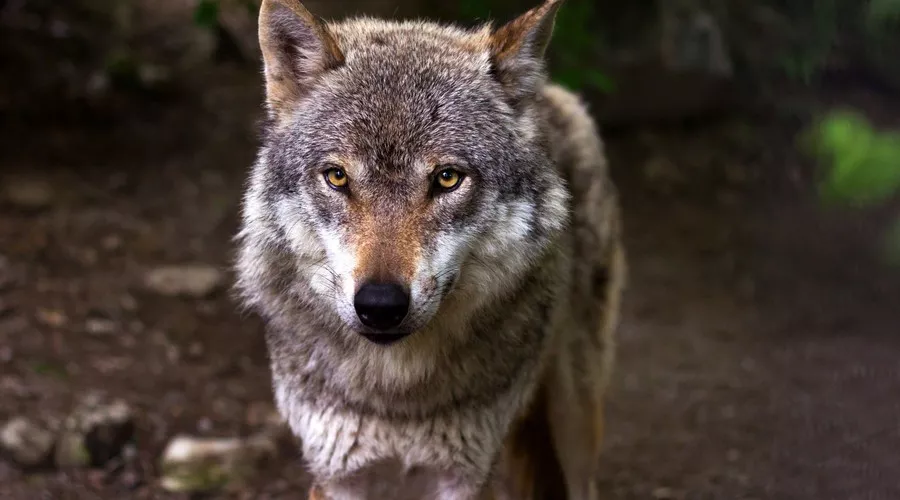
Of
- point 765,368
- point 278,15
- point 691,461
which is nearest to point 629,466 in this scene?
point 691,461

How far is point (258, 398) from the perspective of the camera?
5711 mm

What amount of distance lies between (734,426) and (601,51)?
192 inches

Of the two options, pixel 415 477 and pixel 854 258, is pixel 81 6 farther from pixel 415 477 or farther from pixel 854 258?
pixel 854 258

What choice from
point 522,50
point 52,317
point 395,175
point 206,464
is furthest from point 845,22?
point 52,317

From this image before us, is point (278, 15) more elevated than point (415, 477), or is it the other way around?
Result: point (278, 15)

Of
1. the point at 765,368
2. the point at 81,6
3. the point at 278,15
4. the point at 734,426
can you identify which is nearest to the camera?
the point at 278,15

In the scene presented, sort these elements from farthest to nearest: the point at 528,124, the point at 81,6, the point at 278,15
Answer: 1. the point at 81,6
2. the point at 528,124
3. the point at 278,15

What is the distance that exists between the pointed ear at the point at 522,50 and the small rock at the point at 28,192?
512cm

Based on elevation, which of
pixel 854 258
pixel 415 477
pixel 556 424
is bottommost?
pixel 854 258

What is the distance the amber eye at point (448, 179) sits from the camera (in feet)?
9.62

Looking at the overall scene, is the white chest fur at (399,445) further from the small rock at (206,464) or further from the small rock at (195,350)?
the small rock at (195,350)

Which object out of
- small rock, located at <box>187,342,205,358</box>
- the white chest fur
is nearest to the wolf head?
the white chest fur

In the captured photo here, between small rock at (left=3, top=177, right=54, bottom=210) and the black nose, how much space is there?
540cm

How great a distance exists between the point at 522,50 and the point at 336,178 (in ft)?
2.85
